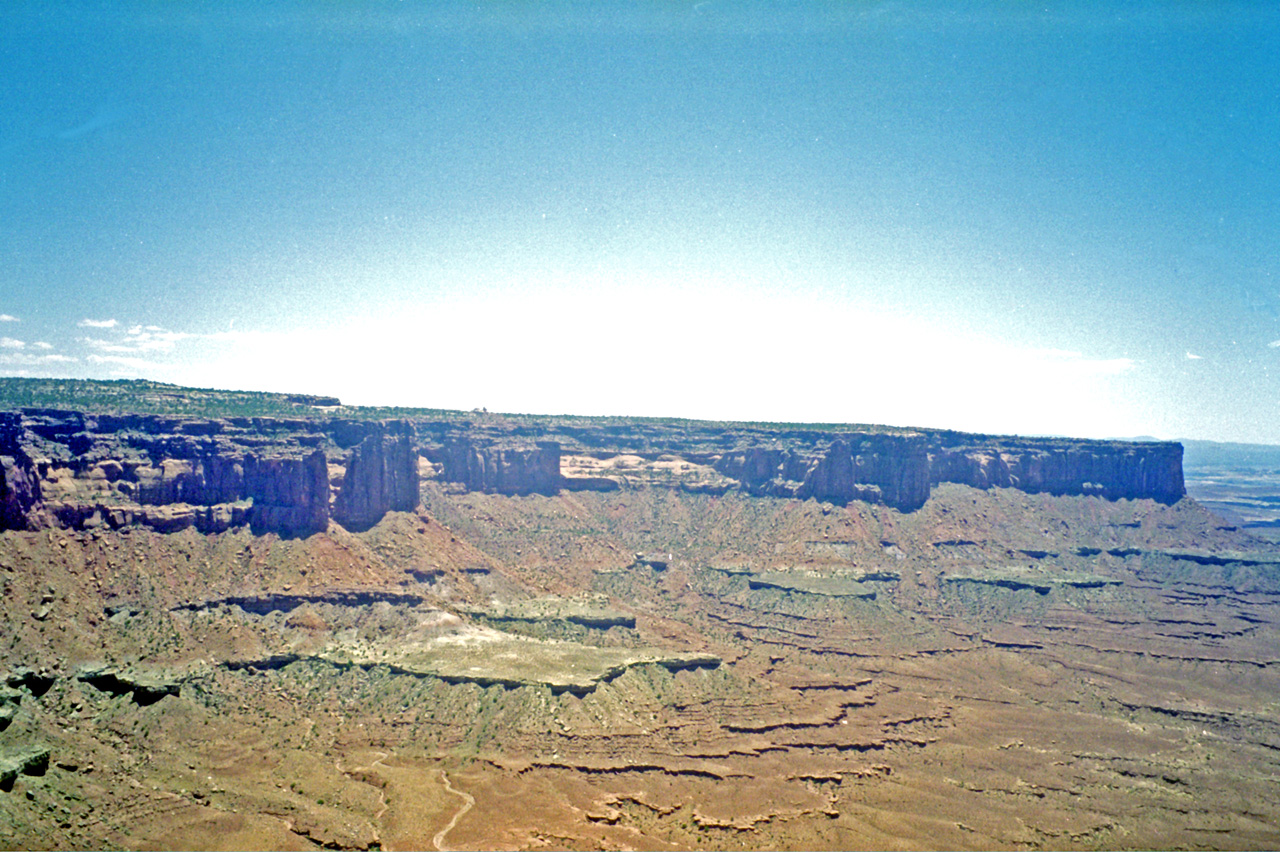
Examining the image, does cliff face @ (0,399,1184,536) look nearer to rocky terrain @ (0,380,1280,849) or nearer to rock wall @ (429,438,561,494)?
rock wall @ (429,438,561,494)

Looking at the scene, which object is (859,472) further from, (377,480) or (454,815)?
(454,815)

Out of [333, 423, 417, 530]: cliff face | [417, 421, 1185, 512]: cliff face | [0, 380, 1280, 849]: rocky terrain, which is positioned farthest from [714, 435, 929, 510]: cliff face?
[333, 423, 417, 530]: cliff face

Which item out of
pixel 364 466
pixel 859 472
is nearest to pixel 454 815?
pixel 364 466

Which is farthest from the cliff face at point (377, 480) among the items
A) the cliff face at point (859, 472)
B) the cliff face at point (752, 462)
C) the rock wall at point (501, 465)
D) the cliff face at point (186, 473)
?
the cliff face at point (859, 472)

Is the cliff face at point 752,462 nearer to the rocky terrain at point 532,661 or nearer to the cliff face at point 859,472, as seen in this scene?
the cliff face at point 859,472

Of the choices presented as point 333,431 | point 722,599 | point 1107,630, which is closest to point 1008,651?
point 1107,630

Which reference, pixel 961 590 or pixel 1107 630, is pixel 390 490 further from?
pixel 1107 630
